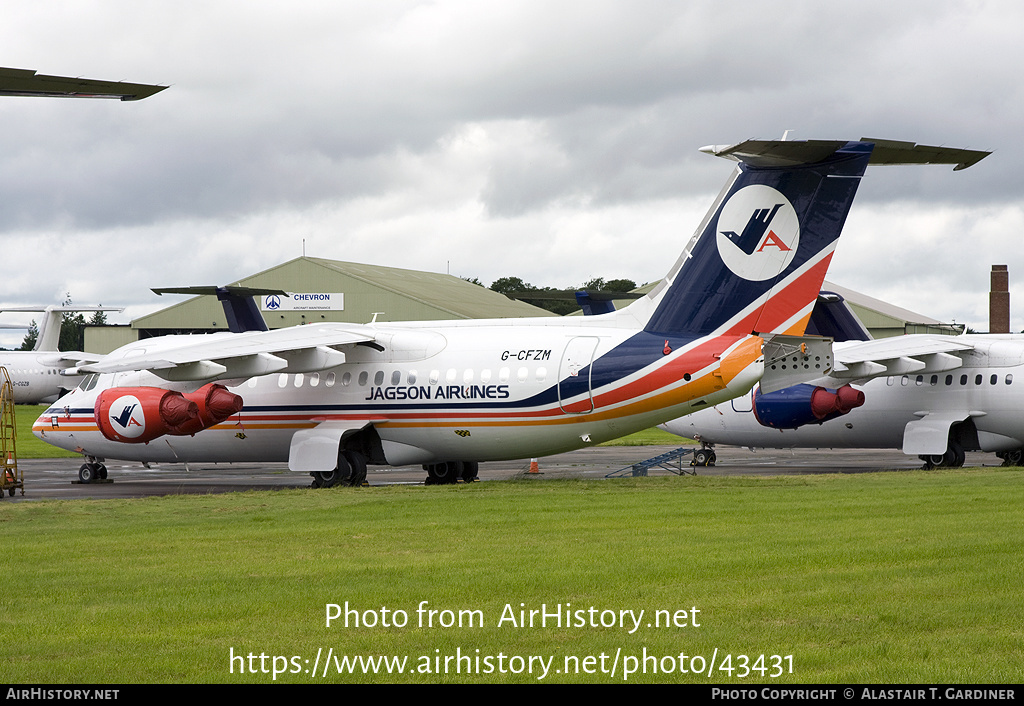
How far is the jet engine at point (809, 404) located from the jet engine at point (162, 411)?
49.0 ft

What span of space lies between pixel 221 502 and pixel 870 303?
67456mm

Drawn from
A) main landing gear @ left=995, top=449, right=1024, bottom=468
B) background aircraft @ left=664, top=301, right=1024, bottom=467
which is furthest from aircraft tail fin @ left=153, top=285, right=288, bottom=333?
main landing gear @ left=995, top=449, right=1024, bottom=468

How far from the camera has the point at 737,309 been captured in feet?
68.1

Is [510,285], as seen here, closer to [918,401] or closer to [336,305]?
[336,305]

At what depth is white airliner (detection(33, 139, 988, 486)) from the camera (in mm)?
20438

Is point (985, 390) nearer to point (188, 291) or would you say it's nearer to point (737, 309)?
Result: point (737, 309)

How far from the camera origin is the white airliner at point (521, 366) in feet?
67.1

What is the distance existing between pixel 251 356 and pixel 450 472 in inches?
217

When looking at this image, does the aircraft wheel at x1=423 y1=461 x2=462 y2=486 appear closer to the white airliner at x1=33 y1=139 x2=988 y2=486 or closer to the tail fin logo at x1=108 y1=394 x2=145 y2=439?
the white airliner at x1=33 y1=139 x2=988 y2=486

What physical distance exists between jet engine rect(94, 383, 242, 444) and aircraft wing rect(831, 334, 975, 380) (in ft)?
49.8

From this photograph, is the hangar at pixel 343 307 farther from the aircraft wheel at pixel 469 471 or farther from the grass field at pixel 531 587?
the grass field at pixel 531 587

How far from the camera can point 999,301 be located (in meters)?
68.4

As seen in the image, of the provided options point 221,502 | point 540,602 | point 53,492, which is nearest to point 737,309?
A: point 221,502

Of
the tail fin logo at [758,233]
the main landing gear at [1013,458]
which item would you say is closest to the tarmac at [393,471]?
the main landing gear at [1013,458]
